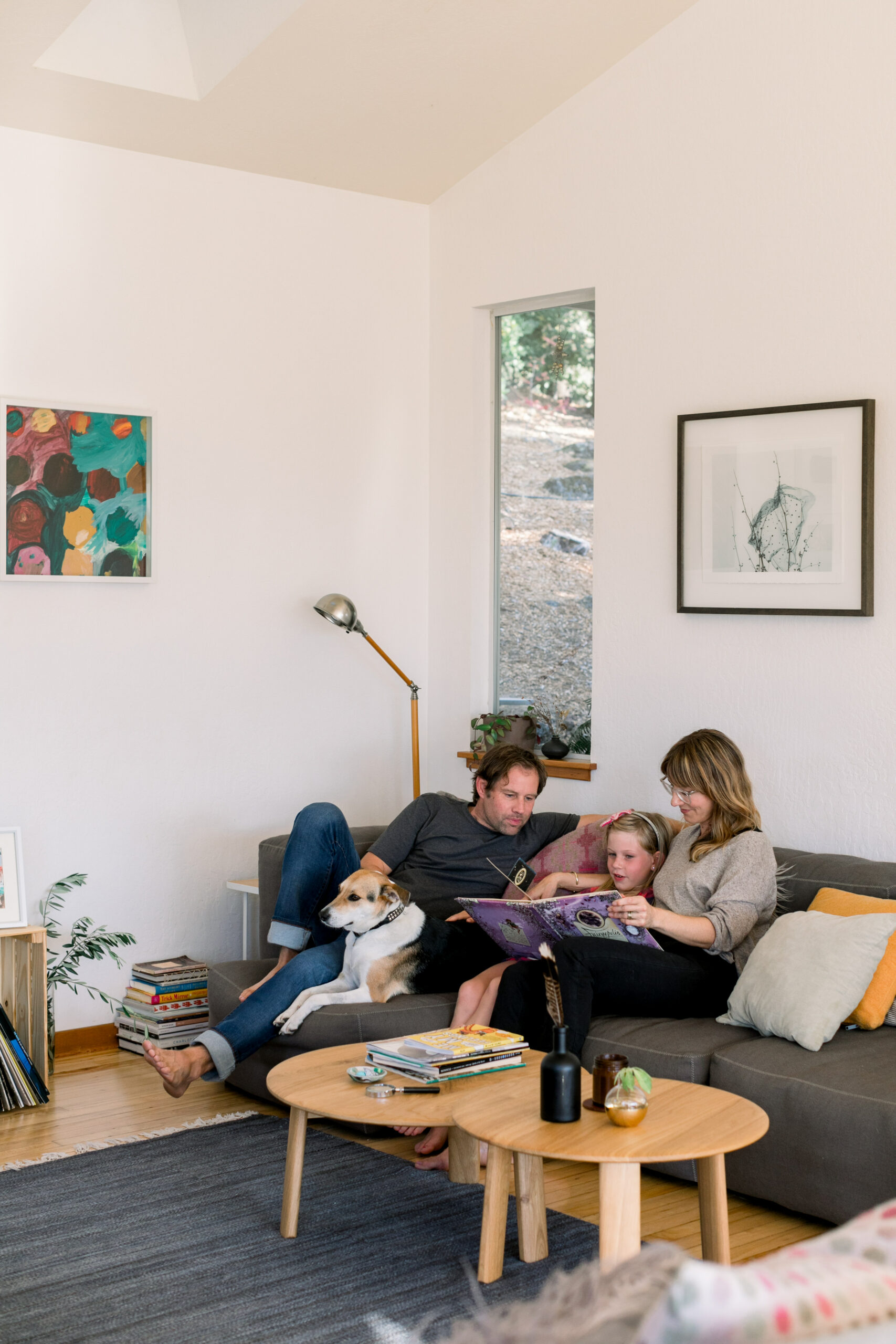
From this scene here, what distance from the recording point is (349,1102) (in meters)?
2.63

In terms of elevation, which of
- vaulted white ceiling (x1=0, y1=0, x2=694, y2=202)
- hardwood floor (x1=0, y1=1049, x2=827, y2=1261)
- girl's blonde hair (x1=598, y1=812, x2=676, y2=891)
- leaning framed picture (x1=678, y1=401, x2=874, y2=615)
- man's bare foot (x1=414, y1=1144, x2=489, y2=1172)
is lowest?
hardwood floor (x1=0, y1=1049, x2=827, y2=1261)

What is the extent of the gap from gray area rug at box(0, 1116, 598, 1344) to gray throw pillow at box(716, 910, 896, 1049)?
25.5 inches

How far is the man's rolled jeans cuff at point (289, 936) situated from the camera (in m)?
3.78

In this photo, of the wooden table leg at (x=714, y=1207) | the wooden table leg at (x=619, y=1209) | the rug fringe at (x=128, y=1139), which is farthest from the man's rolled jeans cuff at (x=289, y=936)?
the wooden table leg at (x=619, y=1209)

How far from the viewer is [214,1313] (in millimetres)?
2490

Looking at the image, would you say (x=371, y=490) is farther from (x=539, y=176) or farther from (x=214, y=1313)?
(x=214, y=1313)

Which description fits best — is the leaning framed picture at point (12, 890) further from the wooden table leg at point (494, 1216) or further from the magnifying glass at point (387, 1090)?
the wooden table leg at point (494, 1216)

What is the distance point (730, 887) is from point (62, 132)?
3.09 metres

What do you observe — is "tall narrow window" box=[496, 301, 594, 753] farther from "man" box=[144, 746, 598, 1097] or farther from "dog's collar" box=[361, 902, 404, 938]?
"dog's collar" box=[361, 902, 404, 938]

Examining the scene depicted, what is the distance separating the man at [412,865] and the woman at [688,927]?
464 mm

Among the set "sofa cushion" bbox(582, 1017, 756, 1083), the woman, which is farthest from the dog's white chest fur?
"sofa cushion" bbox(582, 1017, 756, 1083)

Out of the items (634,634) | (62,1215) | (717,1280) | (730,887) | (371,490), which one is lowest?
(62,1215)

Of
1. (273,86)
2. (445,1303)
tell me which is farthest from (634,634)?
(445,1303)

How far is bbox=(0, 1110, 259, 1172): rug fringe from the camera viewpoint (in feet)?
10.8
